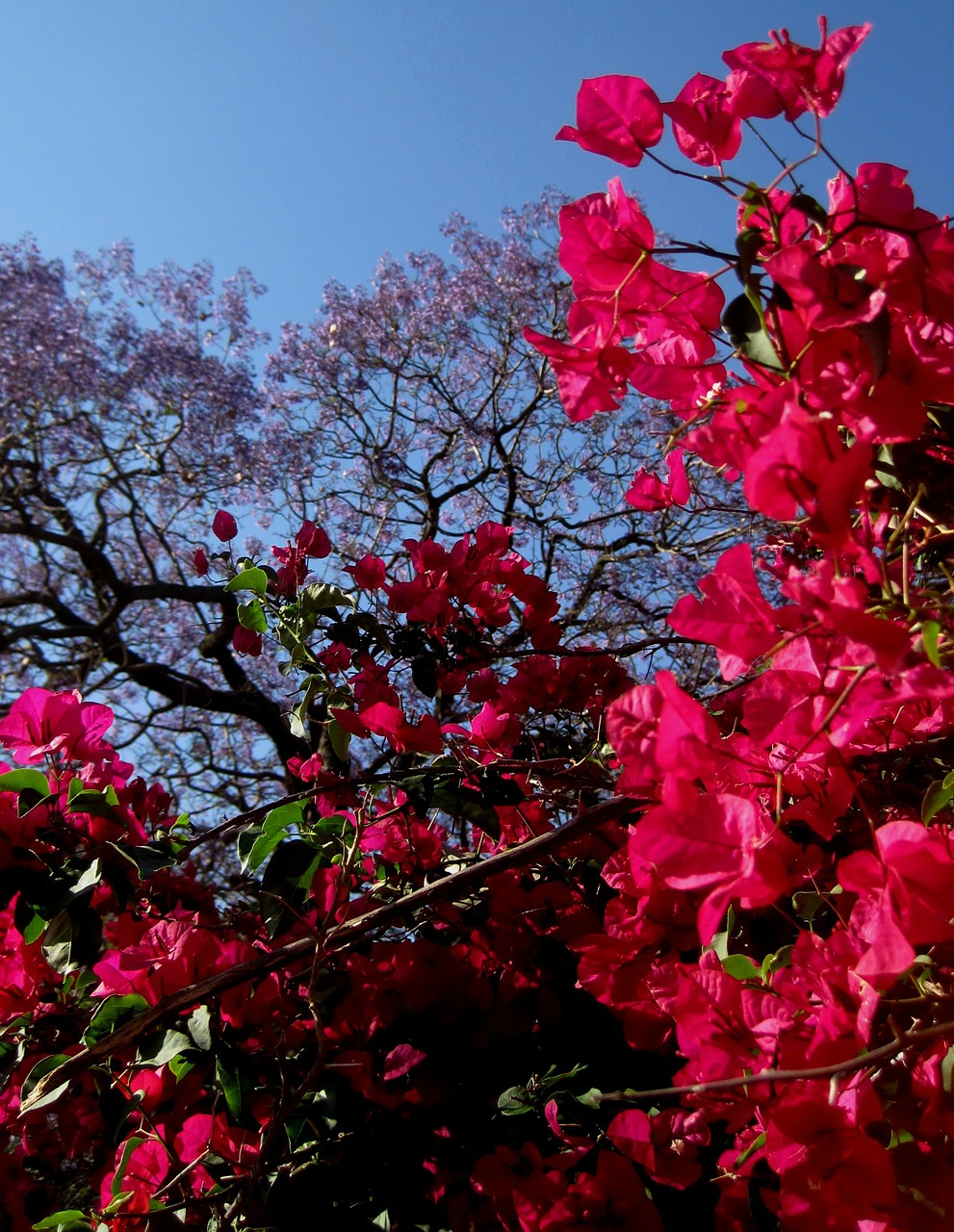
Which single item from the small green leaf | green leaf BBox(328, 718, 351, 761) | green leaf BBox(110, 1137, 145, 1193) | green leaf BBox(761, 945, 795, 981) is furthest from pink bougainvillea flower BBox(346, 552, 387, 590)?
the small green leaf

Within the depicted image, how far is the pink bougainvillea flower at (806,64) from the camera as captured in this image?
1.70ft

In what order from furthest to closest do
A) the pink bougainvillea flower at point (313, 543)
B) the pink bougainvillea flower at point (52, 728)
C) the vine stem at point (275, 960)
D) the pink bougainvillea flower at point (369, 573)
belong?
the pink bougainvillea flower at point (369, 573) < the pink bougainvillea flower at point (313, 543) < the pink bougainvillea flower at point (52, 728) < the vine stem at point (275, 960)

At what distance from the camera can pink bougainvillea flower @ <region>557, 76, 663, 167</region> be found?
22.6 inches

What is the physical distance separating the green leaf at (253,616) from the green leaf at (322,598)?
0.20 ft

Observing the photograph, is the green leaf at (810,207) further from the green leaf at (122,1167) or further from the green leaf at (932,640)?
the green leaf at (122,1167)

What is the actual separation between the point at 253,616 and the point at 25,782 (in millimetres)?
360

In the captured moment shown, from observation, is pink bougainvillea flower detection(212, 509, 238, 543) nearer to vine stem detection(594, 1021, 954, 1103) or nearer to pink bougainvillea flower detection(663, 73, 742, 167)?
pink bougainvillea flower detection(663, 73, 742, 167)

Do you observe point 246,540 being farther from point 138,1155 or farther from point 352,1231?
point 352,1231

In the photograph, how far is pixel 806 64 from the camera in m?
0.52

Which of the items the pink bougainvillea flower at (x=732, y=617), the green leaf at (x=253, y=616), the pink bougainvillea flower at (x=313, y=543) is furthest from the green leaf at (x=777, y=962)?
the pink bougainvillea flower at (x=313, y=543)

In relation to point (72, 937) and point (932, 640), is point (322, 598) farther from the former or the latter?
point (932, 640)

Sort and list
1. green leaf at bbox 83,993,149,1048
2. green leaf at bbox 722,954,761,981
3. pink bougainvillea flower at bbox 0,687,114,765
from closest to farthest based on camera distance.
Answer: green leaf at bbox 722,954,761,981, green leaf at bbox 83,993,149,1048, pink bougainvillea flower at bbox 0,687,114,765

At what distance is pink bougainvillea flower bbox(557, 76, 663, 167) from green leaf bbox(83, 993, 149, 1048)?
0.95m

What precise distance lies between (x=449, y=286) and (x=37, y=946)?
5523mm
